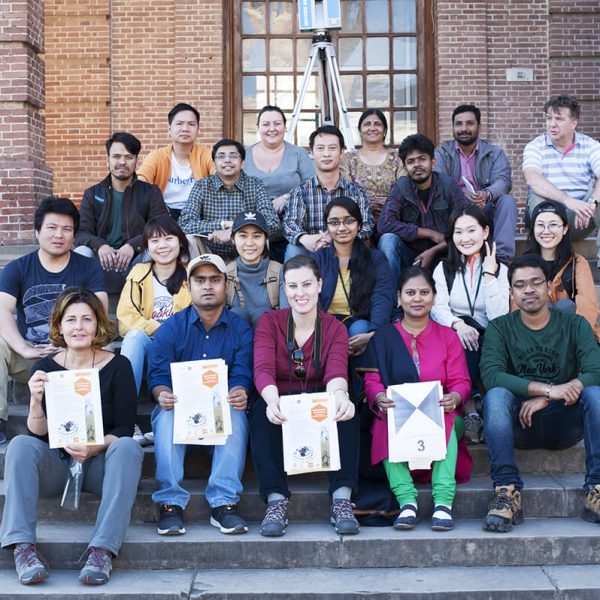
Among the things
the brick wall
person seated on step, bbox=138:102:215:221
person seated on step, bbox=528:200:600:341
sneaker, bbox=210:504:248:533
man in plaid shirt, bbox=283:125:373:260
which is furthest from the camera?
the brick wall

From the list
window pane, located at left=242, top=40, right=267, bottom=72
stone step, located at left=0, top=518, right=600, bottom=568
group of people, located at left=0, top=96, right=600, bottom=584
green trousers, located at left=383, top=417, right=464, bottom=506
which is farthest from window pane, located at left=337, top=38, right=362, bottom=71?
stone step, located at left=0, top=518, right=600, bottom=568

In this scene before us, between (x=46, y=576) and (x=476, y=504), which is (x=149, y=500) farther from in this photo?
(x=476, y=504)

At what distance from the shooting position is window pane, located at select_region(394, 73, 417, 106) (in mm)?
11828

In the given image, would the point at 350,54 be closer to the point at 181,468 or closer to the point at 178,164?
the point at 178,164

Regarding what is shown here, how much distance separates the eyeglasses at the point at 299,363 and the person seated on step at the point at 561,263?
179cm

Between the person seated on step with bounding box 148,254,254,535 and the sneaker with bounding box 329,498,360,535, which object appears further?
the person seated on step with bounding box 148,254,254,535

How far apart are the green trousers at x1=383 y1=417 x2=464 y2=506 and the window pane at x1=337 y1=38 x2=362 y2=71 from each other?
7.96 metres

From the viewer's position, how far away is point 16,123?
28.1ft

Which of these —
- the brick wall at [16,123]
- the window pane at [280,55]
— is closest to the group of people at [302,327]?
the brick wall at [16,123]

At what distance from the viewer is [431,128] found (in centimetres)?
1170

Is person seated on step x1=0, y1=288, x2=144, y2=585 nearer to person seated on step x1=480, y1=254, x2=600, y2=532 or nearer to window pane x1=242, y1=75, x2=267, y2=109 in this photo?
person seated on step x1=480, y1=254, x2=600, y2=532

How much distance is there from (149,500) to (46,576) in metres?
0.75

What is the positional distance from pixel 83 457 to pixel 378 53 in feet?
28.2

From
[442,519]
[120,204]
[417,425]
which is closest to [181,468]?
[417,425]
